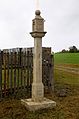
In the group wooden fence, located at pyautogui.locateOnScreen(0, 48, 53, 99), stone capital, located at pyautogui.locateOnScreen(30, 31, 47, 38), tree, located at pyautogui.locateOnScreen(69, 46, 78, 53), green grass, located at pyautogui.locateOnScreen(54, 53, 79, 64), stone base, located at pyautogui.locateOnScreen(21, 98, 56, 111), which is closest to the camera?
stone base, located at pyautogui.locateOnScreen(21, 98, 56, 111)

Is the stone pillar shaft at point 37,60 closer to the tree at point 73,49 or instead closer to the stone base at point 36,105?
the stone base at point 36,105

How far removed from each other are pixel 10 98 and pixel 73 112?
2780 mm

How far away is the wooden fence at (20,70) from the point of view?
1167 centimetres

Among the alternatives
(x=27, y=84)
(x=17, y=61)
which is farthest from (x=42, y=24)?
(x=27, y=84)

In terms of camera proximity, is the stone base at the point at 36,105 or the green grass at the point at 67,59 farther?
the green grass at the point at 67,59

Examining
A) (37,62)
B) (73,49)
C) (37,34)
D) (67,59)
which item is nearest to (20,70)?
(37,62)

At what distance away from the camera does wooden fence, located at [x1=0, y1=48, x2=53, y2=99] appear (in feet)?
38.3

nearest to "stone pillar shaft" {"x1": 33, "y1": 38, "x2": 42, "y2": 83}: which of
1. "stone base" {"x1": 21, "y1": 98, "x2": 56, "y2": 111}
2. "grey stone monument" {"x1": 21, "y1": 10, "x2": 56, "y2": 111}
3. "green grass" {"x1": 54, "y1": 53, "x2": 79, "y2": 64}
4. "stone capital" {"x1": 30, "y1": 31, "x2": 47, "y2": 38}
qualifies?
"grey stone monument" {"x1": 21, "y1": 10, "x2": 56, "y2": 111}

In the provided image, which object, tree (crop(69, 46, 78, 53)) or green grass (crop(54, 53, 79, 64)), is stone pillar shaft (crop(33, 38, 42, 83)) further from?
tree (crop(69, 46, 78, 53))

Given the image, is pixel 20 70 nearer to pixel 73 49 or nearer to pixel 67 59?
pixel 67 59

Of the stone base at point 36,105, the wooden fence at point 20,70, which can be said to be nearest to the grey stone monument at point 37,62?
the stone base at point 36,105

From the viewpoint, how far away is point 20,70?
12328mm

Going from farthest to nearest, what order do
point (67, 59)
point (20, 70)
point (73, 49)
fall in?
point (73, 49) < point (67, 59) < point (20, 70)

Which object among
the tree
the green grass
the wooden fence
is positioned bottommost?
the wooden fence
